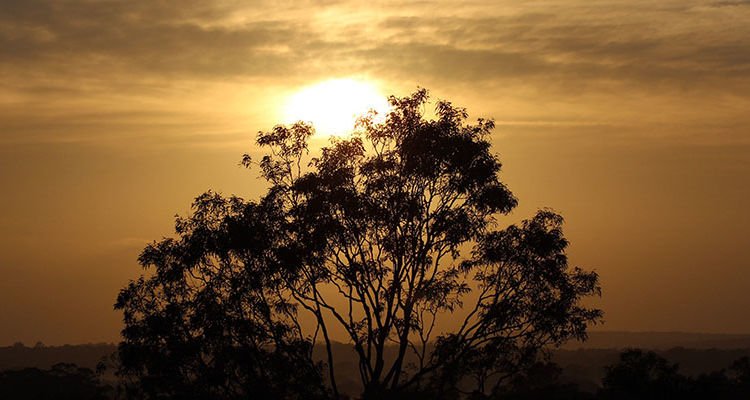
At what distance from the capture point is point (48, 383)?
142375mm

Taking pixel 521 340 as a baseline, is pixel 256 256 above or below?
above

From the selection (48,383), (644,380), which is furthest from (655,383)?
(48,383)

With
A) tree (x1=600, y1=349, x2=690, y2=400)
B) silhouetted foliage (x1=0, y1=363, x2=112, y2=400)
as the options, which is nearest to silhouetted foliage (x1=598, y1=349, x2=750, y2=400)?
tree (x1=600, y1=349, x2=690, y2=400)

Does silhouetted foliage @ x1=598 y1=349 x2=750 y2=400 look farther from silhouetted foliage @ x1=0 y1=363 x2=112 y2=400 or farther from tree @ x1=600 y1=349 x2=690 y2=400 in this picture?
silhouetted foliage @ x1=0 y1=363 x2=112 y2=400

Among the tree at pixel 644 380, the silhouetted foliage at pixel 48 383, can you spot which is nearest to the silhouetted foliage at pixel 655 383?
the tree at pixel 644 380

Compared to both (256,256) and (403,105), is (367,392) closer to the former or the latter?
(256,256)

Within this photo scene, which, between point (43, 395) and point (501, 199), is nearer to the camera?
point (501, 199)

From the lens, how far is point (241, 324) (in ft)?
167

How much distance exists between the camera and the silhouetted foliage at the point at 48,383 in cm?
13173

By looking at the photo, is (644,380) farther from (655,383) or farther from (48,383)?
(48,383)

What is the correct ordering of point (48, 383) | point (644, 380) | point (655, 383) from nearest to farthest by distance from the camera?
1. point (655, 383)
2. point (644, 380)
3. point (48, 383)

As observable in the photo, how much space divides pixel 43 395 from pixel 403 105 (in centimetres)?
9760

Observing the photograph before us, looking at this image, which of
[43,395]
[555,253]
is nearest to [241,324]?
[555,253]

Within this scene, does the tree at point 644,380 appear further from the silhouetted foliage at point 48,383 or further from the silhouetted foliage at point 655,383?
the silhouetted foliage at point 48,383
